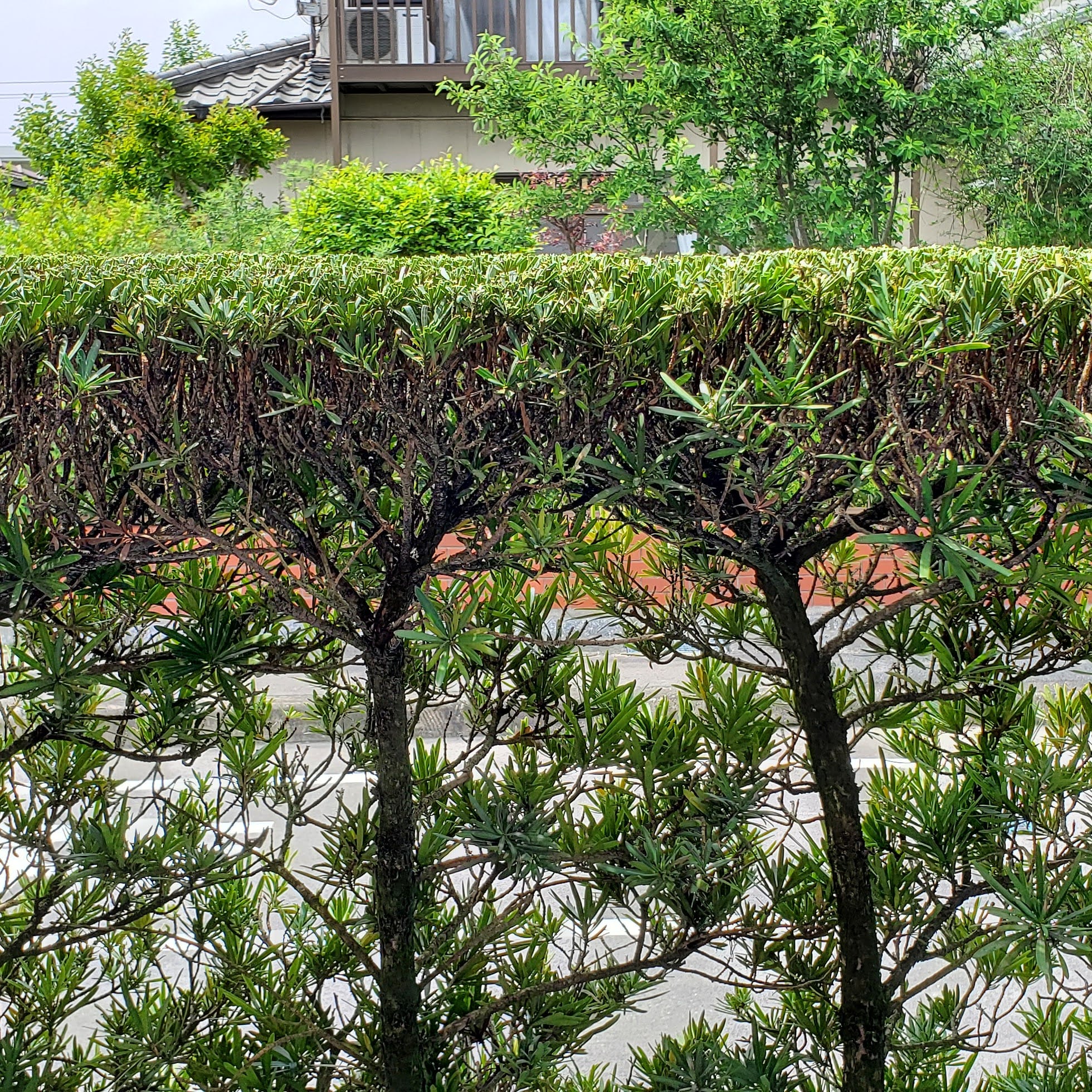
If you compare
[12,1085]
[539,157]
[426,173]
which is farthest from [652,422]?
[539,157]

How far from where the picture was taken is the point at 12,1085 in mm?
2357

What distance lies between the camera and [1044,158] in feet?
43.5

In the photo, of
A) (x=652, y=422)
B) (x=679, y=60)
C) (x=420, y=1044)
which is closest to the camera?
(x=652, y=422)

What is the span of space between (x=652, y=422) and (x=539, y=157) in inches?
370

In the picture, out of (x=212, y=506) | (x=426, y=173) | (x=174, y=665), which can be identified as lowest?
(x=174, y=665)

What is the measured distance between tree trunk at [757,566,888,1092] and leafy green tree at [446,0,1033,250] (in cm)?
798

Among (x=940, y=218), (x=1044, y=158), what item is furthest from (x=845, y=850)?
(x=940, y=218)

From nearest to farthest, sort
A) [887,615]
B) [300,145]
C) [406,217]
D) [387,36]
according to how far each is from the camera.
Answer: [887,615] → [406,217] → [387,36] → [300,145]

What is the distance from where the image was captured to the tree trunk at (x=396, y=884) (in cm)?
229

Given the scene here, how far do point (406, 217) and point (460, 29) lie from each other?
6466 mm

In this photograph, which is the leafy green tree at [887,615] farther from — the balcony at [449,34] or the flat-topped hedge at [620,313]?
the balcony at [449,34]

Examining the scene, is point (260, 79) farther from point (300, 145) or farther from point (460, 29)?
point (460, 29)

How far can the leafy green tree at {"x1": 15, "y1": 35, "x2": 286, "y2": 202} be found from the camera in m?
15.3

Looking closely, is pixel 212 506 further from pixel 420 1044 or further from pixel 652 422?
pixel 420 1044
